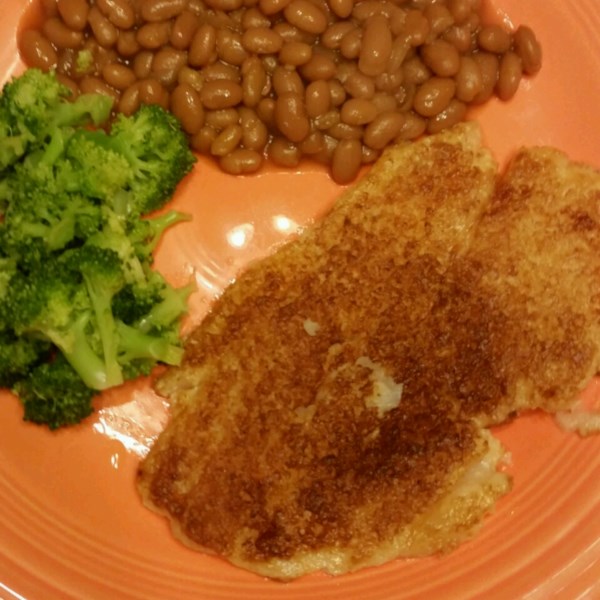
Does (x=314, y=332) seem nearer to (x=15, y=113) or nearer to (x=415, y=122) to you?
(x=415, y=122)

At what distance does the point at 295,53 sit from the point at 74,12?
29.7 inches

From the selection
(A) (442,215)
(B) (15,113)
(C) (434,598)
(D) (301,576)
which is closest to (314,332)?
(A) (442,215)

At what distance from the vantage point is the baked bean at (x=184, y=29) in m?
2.35

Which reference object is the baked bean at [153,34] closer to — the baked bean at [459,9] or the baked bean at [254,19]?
the baked bean at [254,19]

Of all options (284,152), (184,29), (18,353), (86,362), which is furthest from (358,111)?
(18,353)

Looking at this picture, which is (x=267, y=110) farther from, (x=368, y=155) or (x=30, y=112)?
(x=30, y=112)

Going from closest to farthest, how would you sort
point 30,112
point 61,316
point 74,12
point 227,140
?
point 61,316 < point 30,112 < point 74,12 < point 227,140

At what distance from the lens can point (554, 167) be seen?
96.9 inches

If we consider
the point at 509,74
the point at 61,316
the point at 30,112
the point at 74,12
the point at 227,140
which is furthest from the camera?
the point at 509,74

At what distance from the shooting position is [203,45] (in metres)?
2.34

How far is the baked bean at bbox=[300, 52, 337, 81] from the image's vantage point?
2.38 metres

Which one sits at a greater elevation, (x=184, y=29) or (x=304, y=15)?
(x=304, y=15)

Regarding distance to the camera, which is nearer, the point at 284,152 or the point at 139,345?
the point at 139,345

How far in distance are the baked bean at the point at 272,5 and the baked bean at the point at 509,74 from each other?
83 cm
